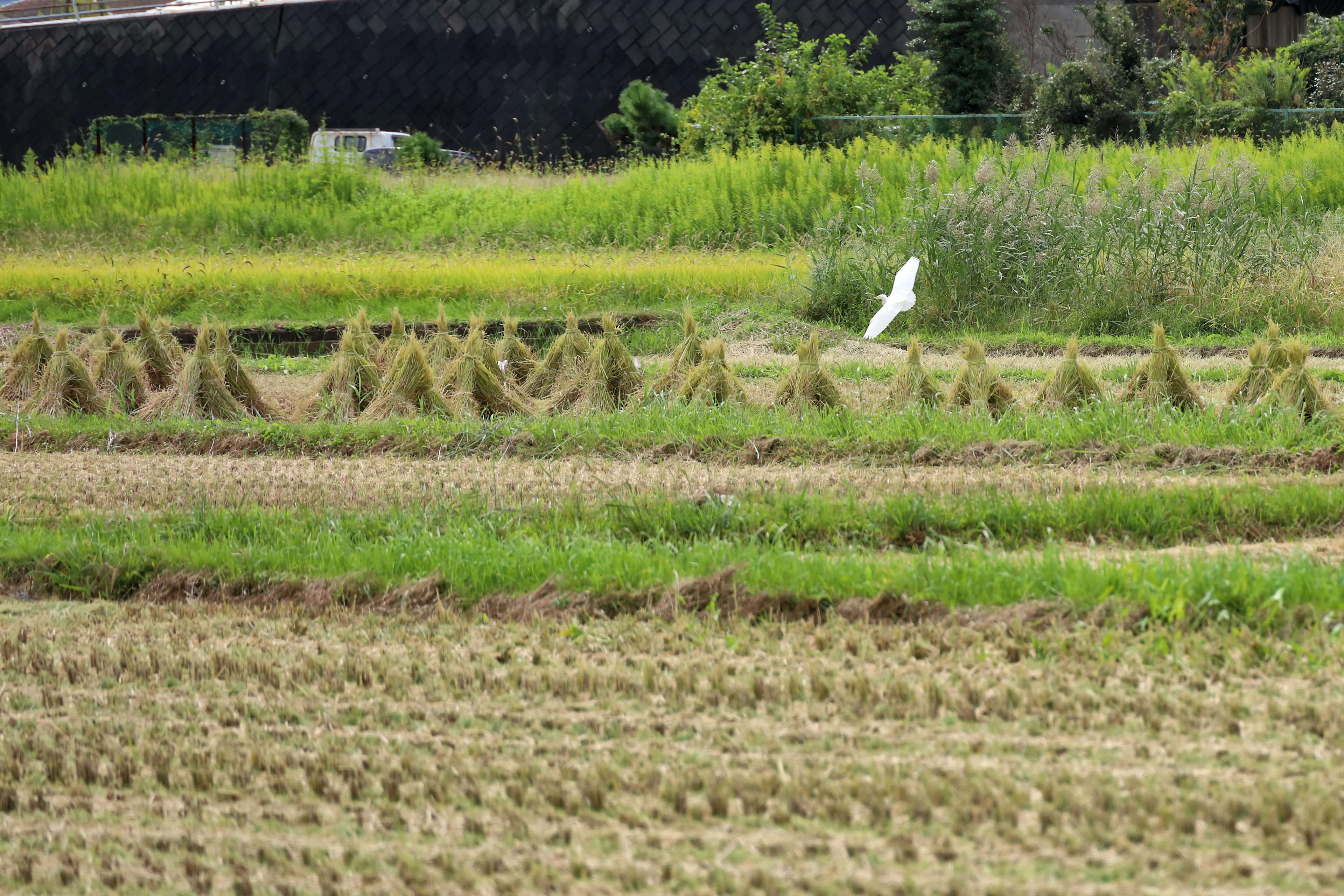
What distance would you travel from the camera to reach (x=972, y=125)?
1733 cm

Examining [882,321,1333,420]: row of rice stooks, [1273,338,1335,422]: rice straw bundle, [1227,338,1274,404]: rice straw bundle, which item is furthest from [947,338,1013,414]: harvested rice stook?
[1273,338,1335,422]: rice straw bundle

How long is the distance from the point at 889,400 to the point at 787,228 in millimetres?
7674

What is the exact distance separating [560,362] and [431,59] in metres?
19.7

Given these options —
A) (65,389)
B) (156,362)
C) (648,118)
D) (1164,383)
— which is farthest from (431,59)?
(1164,383)

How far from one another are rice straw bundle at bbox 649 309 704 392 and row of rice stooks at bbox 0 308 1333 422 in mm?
10

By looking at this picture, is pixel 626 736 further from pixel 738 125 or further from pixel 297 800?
pixel 738 125

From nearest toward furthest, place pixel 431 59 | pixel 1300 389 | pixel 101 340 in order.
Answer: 1. pixel 1300 389
2. pixel 101 340
3. pixel 431 59

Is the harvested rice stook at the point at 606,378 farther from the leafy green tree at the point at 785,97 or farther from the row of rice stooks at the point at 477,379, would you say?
the leafy green tree at the point at 785,97

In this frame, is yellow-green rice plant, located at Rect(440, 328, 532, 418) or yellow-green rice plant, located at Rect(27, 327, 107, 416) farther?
yellow-green rice plant, located at Rect(27, 327, 107, 416)

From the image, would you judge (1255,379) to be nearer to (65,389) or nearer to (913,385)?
(913,385)

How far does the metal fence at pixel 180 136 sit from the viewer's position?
72.6ft

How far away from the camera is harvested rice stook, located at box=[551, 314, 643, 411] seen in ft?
25.7

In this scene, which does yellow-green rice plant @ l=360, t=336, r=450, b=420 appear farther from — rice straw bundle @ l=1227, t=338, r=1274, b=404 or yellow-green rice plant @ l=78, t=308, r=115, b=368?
rice straw bundle @ l=1227, t=338, r=1274, b=404

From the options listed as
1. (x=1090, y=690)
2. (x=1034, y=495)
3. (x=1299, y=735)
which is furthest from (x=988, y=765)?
(x=1034, y=495)
